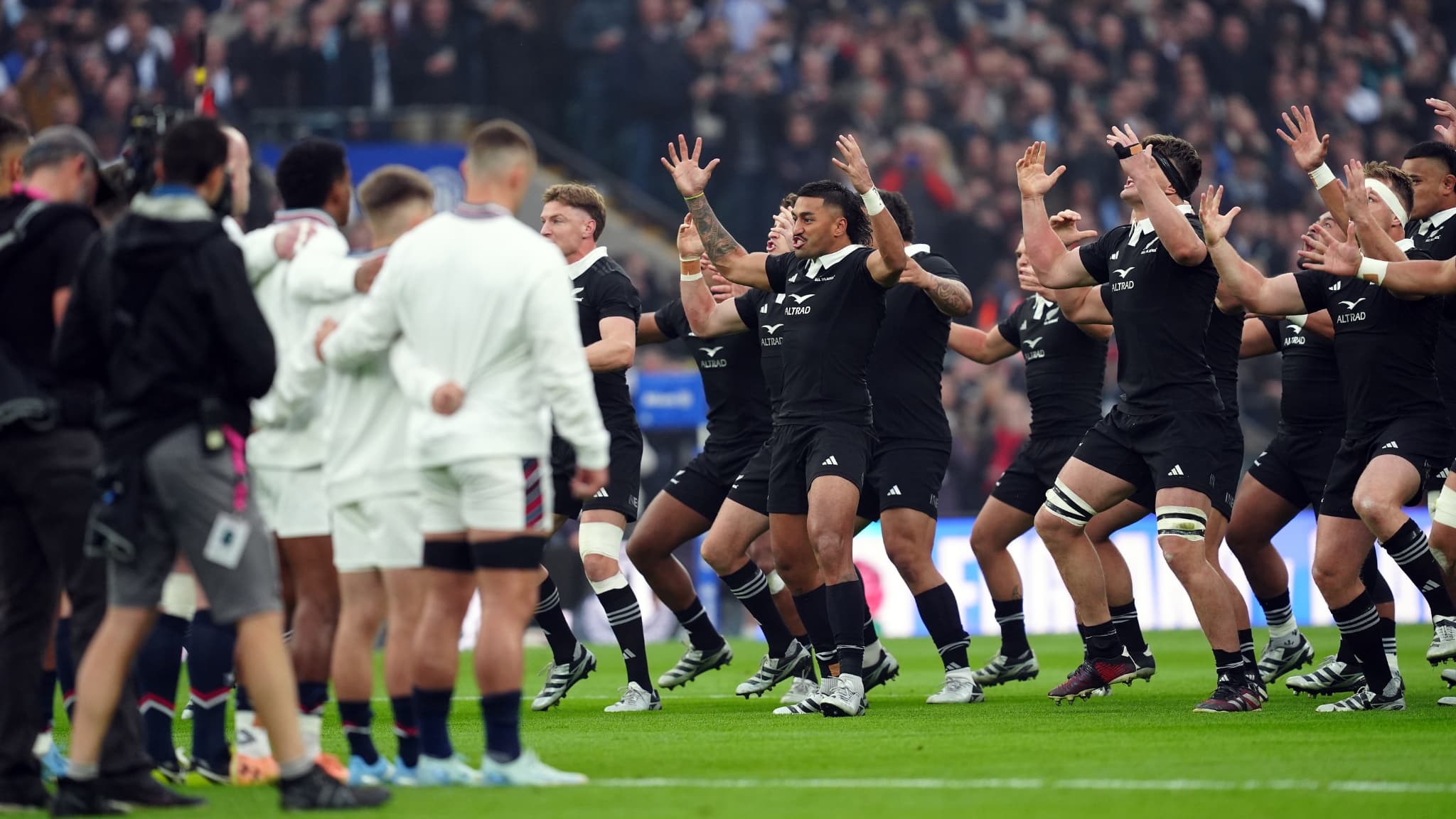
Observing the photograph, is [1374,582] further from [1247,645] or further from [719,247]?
[719,247]

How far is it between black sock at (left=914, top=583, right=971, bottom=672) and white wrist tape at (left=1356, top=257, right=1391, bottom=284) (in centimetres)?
297

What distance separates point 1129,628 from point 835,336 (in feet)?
9.36

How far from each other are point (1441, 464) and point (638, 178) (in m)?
15.7

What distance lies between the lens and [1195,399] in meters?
9.44

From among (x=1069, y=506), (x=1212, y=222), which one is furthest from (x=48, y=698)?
(x=1212, y=222)

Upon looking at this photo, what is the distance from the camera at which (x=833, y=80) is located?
2470 centimetres

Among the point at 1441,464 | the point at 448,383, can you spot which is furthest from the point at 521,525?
the point at 1441,464

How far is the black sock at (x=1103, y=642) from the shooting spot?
10.4 m

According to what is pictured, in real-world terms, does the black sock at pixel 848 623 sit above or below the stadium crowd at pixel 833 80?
below

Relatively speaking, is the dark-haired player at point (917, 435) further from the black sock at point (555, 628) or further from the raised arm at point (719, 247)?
the black sock at point (555, 628)

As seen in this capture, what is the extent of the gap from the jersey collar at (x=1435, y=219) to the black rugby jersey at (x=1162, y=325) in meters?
1.20

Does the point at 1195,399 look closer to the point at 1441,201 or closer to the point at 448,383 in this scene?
the point at 1441,201

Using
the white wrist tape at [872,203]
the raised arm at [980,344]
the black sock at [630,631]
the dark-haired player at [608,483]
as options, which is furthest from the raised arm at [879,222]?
the raised arm at [980,344]

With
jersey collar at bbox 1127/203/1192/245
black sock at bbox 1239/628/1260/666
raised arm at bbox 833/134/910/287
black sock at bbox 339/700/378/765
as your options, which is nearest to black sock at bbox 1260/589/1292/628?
black sock at bbox 1239/628/1260/666
